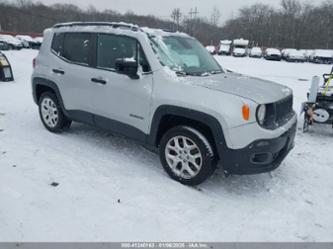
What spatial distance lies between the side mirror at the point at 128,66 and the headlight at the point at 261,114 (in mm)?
1618

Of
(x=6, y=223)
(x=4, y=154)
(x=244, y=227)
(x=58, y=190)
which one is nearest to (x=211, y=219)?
(x=244, y=227)

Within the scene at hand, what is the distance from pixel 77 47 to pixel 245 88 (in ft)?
9.25

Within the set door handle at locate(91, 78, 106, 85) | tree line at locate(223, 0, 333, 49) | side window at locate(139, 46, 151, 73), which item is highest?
tree line at locate(223, 0, 333, 49)

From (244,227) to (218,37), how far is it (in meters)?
81.7

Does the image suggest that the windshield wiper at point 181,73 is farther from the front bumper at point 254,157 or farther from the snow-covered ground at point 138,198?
the snow-covered ground at point 138,198

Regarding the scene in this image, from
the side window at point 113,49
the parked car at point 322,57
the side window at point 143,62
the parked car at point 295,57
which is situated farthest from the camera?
the parked car at point 295,57

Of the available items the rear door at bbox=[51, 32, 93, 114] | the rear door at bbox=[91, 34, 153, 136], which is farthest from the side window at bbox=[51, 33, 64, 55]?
the rear door at bbox=[91, 34, 153, 136]

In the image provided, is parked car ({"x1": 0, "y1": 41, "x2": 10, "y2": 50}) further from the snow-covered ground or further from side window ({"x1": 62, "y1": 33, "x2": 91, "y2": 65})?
the snow-covered ground

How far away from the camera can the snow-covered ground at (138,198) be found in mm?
2852

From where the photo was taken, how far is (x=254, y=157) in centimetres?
331

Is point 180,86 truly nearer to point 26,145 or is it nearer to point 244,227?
point 244,227

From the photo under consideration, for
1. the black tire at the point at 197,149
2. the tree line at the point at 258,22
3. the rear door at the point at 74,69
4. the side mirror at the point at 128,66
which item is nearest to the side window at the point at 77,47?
the rear door at the point at 74,69

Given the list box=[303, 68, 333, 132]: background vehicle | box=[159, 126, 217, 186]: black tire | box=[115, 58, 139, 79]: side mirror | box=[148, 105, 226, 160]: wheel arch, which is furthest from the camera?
box=[303, 68, 333, 132]: background vehicle

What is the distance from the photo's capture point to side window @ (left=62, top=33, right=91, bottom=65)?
15.0 feet
